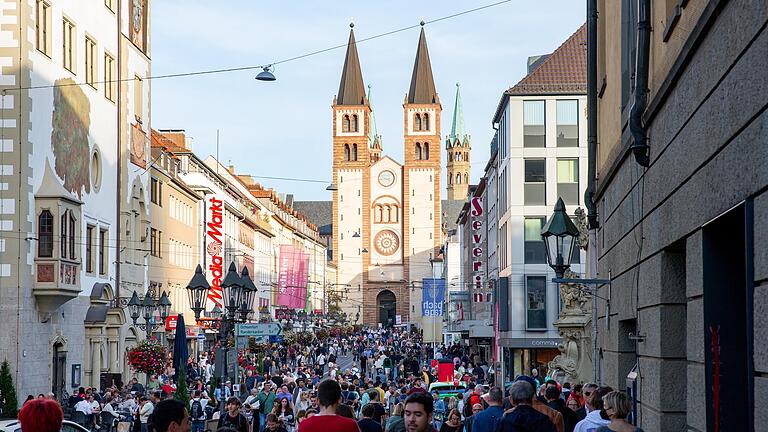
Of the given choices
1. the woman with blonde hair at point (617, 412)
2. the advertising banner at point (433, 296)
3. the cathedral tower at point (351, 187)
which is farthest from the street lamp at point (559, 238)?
the cathedral tower at point (351, 187)

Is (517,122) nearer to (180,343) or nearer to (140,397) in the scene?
(180,343)

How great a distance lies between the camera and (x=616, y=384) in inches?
533

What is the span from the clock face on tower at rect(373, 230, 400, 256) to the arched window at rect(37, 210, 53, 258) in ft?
354

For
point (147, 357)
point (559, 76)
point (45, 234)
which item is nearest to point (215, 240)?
point (559, 76)

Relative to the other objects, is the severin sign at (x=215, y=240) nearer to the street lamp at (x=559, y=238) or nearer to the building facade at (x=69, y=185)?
the building facade at (x=69, y=185)

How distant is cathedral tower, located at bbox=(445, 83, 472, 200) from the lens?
624ft

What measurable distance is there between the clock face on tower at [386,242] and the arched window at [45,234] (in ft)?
354

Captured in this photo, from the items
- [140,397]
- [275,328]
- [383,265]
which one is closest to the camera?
[275,328]

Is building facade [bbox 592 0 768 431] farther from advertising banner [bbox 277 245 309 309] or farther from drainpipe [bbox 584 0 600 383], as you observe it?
advertising banner [bbox 277 245 309 309]

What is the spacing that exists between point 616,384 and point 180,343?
21.6 metres

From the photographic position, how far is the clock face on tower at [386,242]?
143250mm

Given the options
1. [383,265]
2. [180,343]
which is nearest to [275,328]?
[180,343]

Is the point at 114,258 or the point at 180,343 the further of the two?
the point at 114,258

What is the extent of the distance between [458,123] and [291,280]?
118704 millimetres
